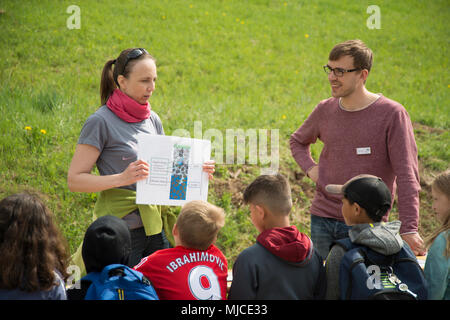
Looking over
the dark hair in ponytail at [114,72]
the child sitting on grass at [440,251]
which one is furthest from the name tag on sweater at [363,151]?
the dark hair in ponytail at [114,72]

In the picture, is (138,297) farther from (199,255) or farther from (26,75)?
(26,75)

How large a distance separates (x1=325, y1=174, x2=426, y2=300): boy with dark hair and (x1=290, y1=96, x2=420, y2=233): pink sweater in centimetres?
44

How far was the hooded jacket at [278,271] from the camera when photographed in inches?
92.3

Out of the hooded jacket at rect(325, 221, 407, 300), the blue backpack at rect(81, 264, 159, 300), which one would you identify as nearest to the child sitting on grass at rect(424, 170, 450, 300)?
the hooded jacket at rect(325, 221, 407, 300)

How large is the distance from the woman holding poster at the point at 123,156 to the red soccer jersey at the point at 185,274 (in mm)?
319

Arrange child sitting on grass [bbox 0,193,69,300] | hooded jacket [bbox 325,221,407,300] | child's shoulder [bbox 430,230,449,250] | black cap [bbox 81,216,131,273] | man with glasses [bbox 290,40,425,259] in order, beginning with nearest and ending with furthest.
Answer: child sitting on grass [bbox 0,193,69,300], black cap [bbox 81,216,131,273], hooded jacket [bbox 325,221,407,300], child's shoulder [bbox 430,230,449,250], man with glasses [bbox 290,40,425,259]

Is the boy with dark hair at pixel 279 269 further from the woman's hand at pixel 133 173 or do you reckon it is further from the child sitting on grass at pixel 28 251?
the child sitting on grass at pixel 28 251

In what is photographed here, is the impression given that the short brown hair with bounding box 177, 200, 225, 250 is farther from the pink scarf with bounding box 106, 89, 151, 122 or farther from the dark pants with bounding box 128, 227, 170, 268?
the pink scarf with bounding box 106, 89, 151, 122

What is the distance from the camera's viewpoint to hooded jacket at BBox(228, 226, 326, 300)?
234 centimetres

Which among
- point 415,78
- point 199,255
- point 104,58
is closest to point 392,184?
point 199,255

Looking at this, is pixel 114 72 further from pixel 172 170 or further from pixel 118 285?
pixel 118 285

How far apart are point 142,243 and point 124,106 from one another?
0.91 meters

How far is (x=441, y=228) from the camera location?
2771 millimetres

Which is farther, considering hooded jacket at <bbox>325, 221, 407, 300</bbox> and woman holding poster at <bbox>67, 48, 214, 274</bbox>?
woman holding poster at <bbox>67, 48, 214, 274</bbox>
